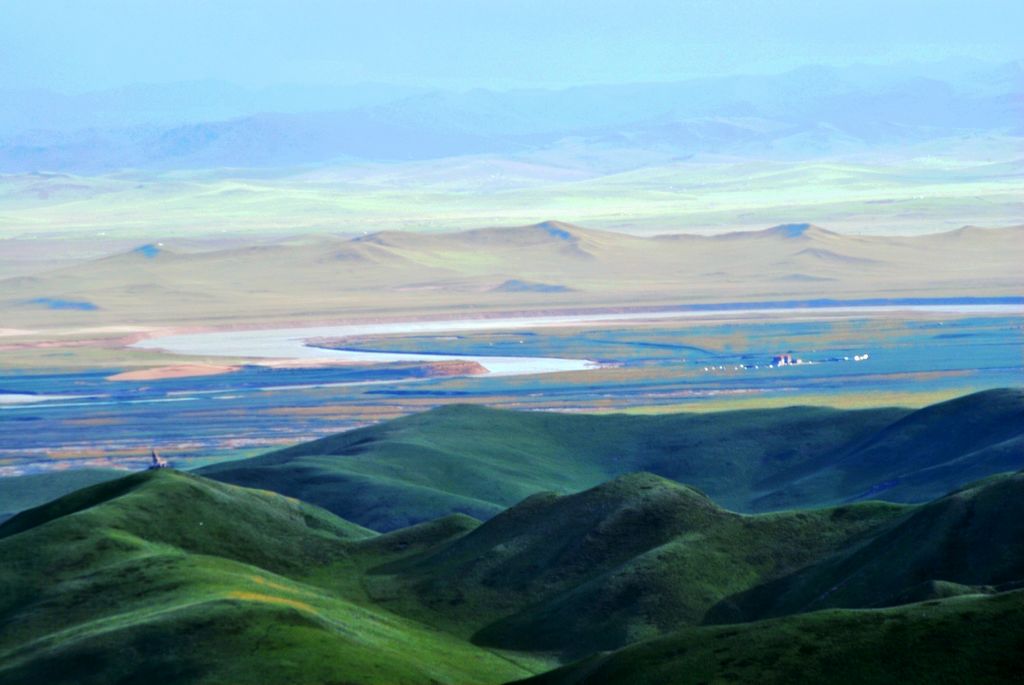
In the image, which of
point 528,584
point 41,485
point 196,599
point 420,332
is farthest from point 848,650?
point 420,332

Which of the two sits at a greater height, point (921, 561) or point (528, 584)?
point (921, 561)

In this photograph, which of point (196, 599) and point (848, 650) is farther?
point (196, 599)

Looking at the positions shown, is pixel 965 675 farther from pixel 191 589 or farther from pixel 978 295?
pixel 978 295

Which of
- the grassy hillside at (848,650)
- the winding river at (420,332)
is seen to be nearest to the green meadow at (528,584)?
the grassy hillside at (848,650)

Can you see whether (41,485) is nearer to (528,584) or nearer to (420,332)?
(528,584)

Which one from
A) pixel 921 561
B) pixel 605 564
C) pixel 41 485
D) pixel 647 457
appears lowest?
pixel 605 564

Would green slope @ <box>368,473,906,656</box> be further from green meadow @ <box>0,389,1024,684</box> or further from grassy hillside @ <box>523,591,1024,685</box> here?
grassy hillside @ <box>523,591,1024,685</box>

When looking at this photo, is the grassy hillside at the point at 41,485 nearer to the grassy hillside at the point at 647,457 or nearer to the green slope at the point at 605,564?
the grassy hillside at the point at 647,457
